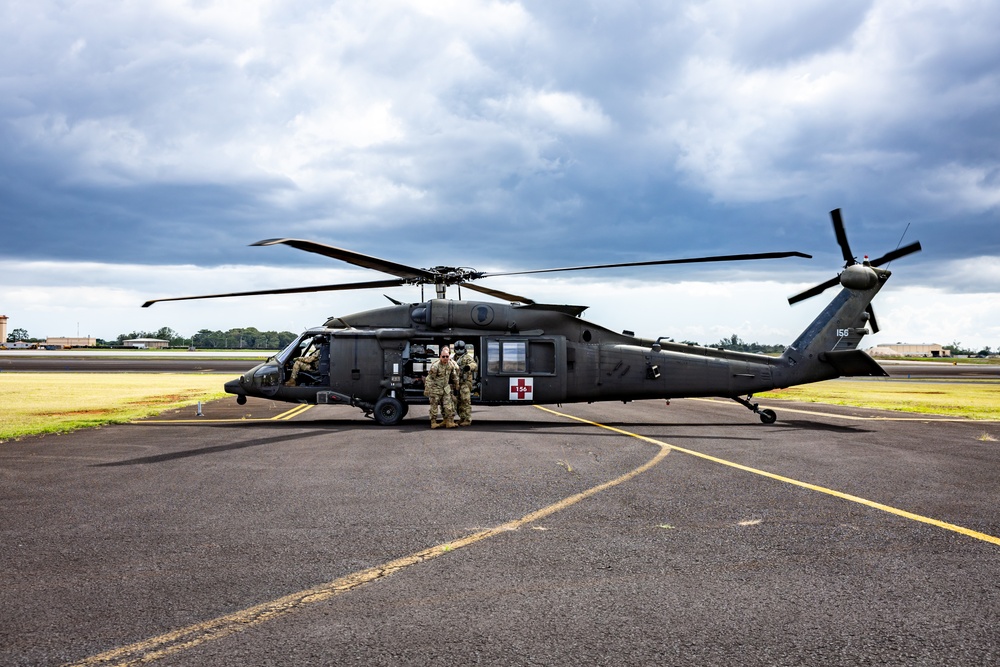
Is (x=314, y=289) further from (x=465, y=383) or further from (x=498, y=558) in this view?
(x=498, y=558)

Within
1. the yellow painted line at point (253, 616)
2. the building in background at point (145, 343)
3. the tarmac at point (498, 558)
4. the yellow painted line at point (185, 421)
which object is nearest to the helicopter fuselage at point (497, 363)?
the yellow painted line at point (185, 421)

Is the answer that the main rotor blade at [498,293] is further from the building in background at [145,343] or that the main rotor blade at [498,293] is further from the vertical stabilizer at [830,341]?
the building in background at [145,343]

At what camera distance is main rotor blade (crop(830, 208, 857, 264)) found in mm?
19089

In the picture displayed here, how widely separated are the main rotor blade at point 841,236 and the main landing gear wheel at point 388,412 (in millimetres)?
13921

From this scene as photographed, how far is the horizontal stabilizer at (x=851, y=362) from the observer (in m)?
18.5

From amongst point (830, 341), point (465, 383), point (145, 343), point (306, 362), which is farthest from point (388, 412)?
point (145, 343)

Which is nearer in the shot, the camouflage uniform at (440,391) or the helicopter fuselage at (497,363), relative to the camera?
the camouflage uniform at (440,391)

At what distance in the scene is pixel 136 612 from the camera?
14.3 feet

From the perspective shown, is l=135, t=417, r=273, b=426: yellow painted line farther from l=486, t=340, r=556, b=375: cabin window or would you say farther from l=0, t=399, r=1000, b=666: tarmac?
l=486, t=340, r=556, b=375: cabin window

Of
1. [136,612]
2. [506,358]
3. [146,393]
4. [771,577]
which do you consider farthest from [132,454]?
[146,393]

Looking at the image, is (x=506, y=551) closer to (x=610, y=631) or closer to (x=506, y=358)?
(x=610, y=631)

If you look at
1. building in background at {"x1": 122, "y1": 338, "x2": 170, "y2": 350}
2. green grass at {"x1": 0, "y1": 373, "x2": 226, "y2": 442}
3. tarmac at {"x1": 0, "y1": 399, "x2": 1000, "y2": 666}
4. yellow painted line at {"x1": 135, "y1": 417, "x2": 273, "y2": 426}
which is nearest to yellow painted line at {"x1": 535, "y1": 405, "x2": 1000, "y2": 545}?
tarmac at {"x1": 0, "y1": 399, "x2": 1000, "y2": 666}

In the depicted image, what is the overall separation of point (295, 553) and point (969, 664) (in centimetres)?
491

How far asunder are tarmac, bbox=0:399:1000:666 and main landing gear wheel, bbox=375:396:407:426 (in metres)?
5.98
